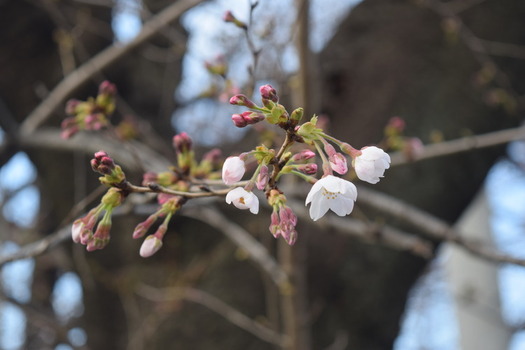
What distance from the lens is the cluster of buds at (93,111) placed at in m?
1.21

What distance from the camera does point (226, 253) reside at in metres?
2.01

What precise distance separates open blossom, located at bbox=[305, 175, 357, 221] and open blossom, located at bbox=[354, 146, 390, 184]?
2 centimetres

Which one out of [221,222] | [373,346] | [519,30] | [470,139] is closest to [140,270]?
[221,222]

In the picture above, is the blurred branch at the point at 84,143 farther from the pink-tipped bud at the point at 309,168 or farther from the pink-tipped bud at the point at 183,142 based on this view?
the pink-tipped bud at the point at 309,168

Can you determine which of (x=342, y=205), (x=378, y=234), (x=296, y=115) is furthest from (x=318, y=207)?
(x=378, y=234)

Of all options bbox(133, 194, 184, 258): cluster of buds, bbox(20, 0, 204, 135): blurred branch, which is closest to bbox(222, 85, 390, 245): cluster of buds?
bbox(133, 194, 184, 258): cluster of buds

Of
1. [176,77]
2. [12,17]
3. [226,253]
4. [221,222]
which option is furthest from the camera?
[176,77]

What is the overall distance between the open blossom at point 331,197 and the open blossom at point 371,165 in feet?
0.07

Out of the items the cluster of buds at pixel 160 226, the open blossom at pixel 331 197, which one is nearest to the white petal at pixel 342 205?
the open blossom at pixel 331 197

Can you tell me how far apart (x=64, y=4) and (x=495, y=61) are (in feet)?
7.21

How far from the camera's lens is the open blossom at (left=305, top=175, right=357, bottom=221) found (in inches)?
23.9

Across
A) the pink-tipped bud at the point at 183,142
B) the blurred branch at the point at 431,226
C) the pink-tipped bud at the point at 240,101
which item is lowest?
the pink-tipped bud at the point at 183,142

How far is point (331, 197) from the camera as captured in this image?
70 centimetres

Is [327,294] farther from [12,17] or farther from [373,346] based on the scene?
[12,17]
